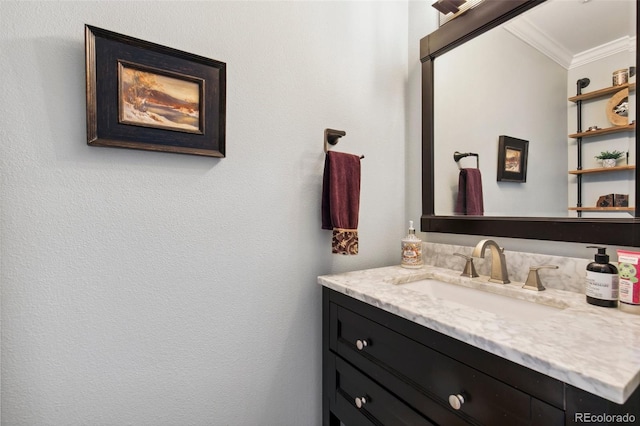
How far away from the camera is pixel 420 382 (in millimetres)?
832

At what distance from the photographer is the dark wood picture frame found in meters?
0.89

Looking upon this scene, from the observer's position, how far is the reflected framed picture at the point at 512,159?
113 centimetres

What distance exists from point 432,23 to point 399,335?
1404 millimetres

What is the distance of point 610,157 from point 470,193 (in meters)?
0.46

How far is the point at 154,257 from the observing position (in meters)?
0.99

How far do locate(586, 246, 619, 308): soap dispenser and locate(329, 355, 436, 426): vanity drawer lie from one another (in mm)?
579

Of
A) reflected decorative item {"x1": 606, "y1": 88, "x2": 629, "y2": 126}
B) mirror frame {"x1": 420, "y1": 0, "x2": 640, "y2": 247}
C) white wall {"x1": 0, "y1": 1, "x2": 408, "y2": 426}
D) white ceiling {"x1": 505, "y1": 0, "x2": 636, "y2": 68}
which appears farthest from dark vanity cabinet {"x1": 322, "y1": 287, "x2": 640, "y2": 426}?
white ceiling {"x1": 505, "y1": 0, "x2": 636, "y2": 68}

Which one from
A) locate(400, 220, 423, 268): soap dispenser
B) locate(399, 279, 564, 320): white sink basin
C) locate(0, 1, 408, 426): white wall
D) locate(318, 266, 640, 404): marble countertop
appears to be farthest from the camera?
locate(400, 220, 423, 268): soap dispenser

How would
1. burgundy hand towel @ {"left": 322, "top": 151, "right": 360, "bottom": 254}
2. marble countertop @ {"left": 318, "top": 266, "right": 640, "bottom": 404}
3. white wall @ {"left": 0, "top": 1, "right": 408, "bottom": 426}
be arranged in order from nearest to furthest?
marble countertop @ {"left": 318, "top": 266, "right": 640, "bottom": 404} < white wall @ {"left": 0, "top": 1, "right": 408, "bottom": 426} < burgundy hand towel @ {"left": 322, "top": 151, "right": 360, "bottom": 254}

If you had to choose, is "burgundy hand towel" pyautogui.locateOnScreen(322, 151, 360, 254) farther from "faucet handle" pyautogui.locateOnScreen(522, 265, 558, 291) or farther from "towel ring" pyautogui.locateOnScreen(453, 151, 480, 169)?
"faucet handle" pyautogui.locateOnScreen(522, 265, 558, 291)

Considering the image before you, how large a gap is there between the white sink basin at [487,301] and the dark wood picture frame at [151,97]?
95cm

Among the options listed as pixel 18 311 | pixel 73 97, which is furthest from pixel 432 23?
pixel 18 311

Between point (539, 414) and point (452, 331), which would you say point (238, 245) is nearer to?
point (452, 331)

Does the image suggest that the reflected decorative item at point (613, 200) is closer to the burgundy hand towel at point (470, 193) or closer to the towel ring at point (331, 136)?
the burgundy hand towel at point (470, 193)
